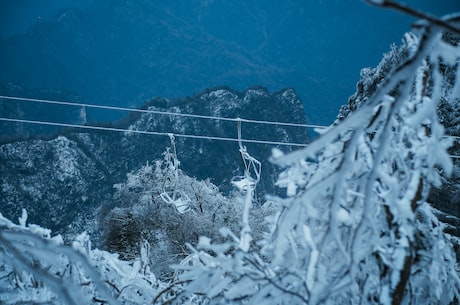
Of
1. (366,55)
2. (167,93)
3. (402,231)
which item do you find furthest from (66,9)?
(402,231)

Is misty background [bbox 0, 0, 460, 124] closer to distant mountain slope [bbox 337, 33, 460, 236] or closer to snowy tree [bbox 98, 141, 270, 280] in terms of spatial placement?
snowy tree [bbox 98, 141, 270, 280]

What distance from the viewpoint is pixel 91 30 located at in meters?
51.5

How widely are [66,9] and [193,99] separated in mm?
39230

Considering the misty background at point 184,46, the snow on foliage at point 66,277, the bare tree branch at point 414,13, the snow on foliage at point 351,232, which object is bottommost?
the snow on foliage at point 66,277

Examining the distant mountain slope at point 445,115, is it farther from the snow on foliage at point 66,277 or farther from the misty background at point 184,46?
the misty background at point 184,46

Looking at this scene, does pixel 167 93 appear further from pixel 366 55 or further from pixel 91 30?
pixel 366 55

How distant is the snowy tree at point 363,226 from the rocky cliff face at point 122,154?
46.0ft

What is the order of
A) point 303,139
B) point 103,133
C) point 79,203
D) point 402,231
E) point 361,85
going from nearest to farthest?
point 402,231
point 361,85
point 79,203
point 103,133
point 303,139

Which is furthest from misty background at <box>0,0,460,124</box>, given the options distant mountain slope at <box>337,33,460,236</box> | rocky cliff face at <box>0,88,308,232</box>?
distant mountain slope at <box>337,33,460,236</box>

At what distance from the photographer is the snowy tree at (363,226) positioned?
0.67 meters

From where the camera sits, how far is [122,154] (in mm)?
19484

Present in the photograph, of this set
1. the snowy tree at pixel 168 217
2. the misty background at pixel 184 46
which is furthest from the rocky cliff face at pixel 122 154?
the misty background at pixel 184 46

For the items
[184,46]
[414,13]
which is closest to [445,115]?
[414,13]

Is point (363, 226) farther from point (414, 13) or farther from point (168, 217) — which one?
point (168, 217)
